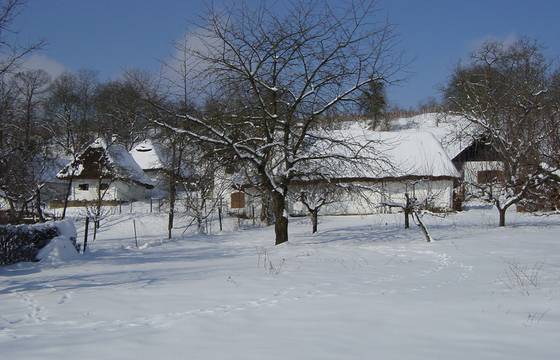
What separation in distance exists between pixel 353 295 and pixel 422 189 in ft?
93.3

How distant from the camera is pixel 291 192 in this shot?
21.2m

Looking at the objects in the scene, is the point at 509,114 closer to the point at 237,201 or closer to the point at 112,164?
the point at 237,201

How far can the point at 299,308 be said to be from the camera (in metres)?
6.52

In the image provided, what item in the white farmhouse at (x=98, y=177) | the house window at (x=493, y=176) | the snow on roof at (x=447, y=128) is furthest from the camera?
the white farmhouse at (x=98, y=177)

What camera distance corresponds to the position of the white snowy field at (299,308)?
471 centimetres

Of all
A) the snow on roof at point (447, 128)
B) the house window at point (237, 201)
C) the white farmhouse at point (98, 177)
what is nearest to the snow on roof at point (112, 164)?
the white farmhouse at point (98, 177)

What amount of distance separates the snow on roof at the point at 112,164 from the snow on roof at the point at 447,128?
72.8 ft

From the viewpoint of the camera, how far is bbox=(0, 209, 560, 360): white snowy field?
4.71m

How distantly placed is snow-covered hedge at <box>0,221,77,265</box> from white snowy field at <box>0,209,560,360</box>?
235 centimetres

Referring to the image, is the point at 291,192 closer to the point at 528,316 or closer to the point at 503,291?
the point at 503,291

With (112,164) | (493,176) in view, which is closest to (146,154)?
(112,164)

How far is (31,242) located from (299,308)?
10.2 m

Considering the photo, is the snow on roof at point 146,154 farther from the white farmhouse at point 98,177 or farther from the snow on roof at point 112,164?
the white farmhouse at point 98,177

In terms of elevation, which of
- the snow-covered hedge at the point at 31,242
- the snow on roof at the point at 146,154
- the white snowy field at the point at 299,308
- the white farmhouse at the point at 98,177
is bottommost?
the white snowy field at the point at 299,308
